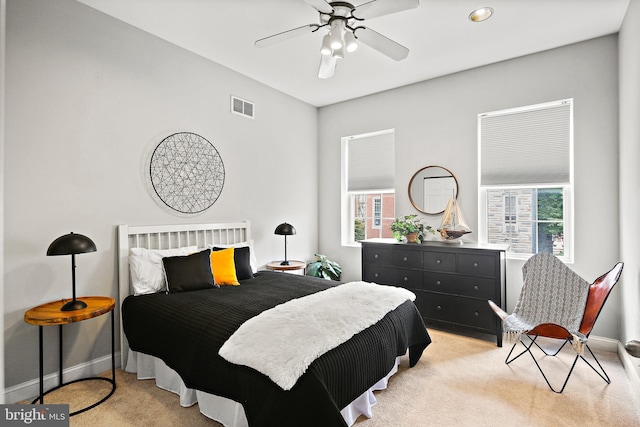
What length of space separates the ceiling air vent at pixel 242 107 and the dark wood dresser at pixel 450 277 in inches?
86.6

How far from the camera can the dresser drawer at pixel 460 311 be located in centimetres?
337

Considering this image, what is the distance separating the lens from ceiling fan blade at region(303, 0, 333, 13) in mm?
2154

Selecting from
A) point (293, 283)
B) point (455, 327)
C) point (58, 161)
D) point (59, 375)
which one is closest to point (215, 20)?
point (58, 161)

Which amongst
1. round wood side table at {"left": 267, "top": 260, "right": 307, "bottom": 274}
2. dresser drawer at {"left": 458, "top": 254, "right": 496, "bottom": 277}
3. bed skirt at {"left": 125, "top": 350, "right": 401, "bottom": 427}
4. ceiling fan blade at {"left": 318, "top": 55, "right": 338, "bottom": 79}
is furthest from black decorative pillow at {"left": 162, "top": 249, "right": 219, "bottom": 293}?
dresser drawer at {"left": 458, "top": 254, "right": 496, "bottom": 277}

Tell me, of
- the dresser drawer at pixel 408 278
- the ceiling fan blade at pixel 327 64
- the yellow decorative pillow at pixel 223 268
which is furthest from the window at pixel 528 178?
the yellow decorative pillow at pixel 223 268

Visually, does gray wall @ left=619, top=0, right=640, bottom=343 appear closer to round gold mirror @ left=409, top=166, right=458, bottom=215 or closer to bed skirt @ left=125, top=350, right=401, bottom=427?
round gold mirror @ left=409, top=166, right=458, bottom=215

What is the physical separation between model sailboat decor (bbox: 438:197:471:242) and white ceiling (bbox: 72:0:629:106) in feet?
5.22

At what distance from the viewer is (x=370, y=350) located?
7.00 ft

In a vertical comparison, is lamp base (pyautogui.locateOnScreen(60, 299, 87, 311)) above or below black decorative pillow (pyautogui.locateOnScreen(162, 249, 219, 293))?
below

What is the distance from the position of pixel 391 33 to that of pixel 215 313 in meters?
2.78

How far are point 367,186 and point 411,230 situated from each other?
3.70 feet

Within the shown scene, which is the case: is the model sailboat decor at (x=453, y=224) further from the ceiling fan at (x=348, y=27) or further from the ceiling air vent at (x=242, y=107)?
the ceiling air vent at (x=242, y=107)

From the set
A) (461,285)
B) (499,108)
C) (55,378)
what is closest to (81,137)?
(55,378)

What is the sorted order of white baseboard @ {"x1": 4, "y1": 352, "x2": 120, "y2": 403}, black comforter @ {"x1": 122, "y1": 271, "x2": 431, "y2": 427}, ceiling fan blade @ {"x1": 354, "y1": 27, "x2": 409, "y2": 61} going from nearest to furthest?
1. black comforter @ {"x1": 122, "y1": 271, "x2": 431, "y2": 427}
2. white baseboard @ {"x1": 4, "y1": 352, "x2": 120, "y2": 403}
3. ceiling fan blade @ {"x1": 354, "y1": 27, "x2": 409, "y2": 61}
